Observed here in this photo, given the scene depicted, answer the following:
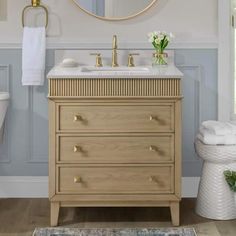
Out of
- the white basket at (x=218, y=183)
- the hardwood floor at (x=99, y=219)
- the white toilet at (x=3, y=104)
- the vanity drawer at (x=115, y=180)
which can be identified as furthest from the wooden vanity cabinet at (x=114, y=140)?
the white toilet at (x=3, y=104)

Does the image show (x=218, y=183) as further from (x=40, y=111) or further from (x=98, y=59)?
(x=40, y=111)

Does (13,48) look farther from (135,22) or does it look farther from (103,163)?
(103,163)

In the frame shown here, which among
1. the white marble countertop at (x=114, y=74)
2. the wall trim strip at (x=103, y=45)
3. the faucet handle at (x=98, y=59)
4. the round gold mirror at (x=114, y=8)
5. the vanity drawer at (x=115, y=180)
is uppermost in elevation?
the round gold mirror at (x=114, y=8)

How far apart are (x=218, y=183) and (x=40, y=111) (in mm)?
1187

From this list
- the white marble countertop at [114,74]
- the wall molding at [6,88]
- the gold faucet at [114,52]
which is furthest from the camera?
the wall molding at [6,88]

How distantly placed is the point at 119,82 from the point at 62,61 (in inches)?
27.0

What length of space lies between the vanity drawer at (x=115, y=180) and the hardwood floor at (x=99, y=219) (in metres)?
0.20

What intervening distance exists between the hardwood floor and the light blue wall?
272mm

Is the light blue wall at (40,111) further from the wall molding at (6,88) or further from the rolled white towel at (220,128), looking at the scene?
the rolled white towel at (220,128)

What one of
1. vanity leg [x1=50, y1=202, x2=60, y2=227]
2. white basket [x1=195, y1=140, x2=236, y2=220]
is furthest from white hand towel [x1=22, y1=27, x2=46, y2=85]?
white basket [x1=195, y1=140, x2=236, y2=220]

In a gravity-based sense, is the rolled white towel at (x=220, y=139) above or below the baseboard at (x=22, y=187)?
above

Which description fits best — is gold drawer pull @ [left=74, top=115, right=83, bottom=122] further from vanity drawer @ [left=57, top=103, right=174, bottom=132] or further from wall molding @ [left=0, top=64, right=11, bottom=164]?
wall molding @ [left=0, top=64, right=11, bottom=164]

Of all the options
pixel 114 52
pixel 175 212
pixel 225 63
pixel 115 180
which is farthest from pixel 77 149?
pixel 225 63

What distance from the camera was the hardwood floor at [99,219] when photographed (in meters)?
3.33
